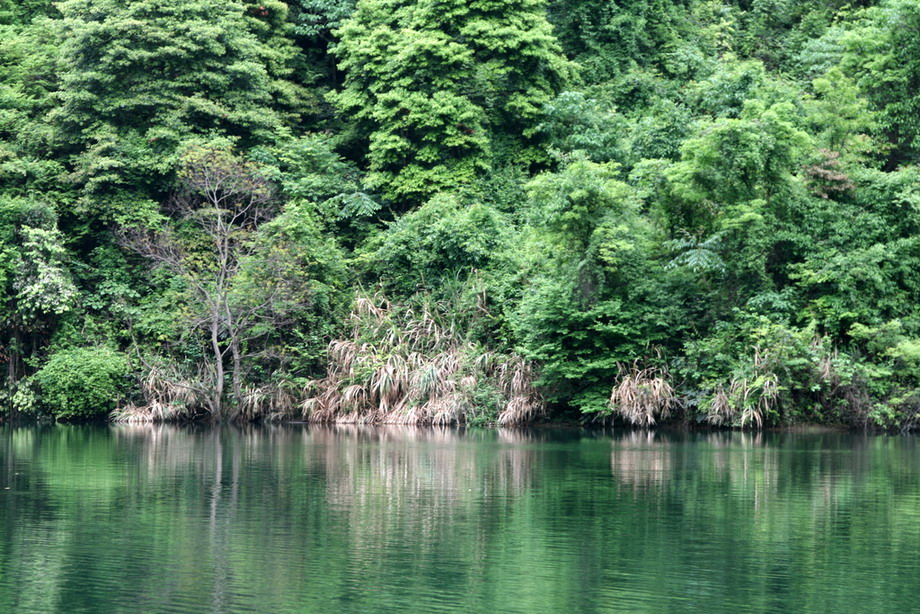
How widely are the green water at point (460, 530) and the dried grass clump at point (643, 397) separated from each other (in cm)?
695

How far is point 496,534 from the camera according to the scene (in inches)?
668

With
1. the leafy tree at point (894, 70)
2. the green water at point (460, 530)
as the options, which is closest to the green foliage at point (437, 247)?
the leafy tree at point (894, 70)

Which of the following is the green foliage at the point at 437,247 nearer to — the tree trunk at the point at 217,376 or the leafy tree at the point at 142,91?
the tree trunk at the point at 217,376

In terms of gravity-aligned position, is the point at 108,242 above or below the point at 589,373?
above

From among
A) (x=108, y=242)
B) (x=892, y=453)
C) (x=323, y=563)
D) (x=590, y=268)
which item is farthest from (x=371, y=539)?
(x=108, y=242)

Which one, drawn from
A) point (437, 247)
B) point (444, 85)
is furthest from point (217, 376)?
point (444, 85)

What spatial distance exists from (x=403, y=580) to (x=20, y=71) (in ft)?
127

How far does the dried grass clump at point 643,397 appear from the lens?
120ft

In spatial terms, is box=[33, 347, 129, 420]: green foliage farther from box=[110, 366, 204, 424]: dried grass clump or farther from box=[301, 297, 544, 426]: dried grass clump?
box=[301, 297, 544, 426]: dried grass clump

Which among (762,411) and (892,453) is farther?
(762,411)

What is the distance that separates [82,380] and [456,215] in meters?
13.7

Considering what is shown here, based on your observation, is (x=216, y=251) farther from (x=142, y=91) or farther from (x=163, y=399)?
(x=142, y=91)

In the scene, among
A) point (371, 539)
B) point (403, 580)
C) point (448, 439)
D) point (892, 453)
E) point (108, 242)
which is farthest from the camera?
point (108, 242)

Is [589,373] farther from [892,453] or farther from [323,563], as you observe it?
[323,563]
